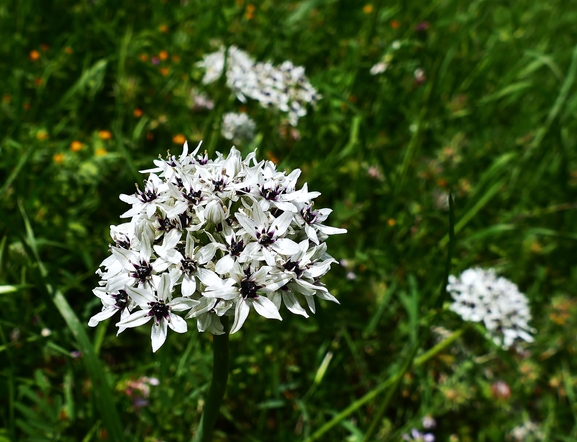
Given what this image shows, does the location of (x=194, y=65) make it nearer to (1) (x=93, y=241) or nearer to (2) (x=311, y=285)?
(1) (x=93, y=241)

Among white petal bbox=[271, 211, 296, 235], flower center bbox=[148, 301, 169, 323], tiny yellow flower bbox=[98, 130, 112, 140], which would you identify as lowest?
flower center bbox=[148, 301, 169, 323]

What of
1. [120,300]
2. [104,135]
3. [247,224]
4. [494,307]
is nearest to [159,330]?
[120,300]

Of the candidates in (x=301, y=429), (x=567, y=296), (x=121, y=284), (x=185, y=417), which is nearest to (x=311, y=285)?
(x=121, y=284)

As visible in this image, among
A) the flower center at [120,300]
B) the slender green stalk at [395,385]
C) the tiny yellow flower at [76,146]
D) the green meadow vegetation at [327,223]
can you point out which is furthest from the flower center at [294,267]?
the tiny yellow flower at [76,146]

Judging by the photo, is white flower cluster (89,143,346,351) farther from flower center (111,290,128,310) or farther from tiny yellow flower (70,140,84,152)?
tiny yellow flower (70,140,84,152)

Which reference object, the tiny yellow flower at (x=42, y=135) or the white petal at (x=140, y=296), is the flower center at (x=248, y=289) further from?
the tiny yellow flower at (x=42, y=135)

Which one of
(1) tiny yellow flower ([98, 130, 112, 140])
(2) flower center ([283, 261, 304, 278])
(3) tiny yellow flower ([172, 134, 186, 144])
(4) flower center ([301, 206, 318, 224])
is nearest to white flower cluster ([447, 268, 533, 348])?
(4) flower center ([301, 206, 318, 224])

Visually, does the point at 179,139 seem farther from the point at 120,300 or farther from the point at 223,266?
the point at 223,266
